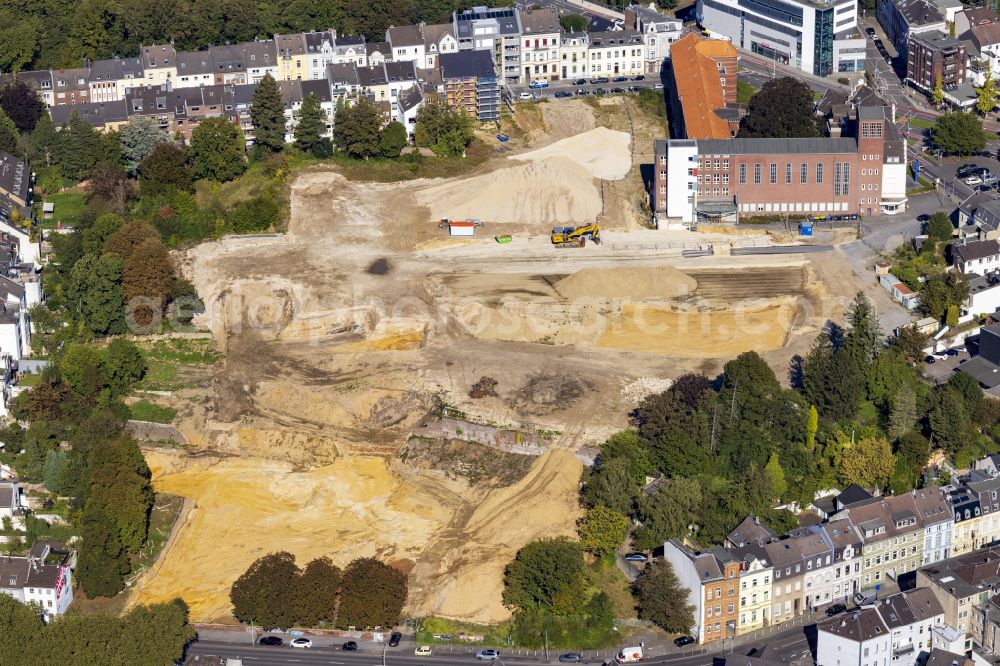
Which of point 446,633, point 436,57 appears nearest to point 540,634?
point 446,633

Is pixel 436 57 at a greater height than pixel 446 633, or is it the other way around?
pixel 436 57

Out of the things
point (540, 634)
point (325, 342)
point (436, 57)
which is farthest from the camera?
point (436, 57)

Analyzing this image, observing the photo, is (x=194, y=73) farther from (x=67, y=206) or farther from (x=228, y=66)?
(x=67, y=206)

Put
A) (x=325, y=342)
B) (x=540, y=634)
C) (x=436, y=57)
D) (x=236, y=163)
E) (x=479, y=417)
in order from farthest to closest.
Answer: (x=436, y=57), (x=236, y=163), (x=325, y=342), (x=479, y=417), (x=540, y=634)

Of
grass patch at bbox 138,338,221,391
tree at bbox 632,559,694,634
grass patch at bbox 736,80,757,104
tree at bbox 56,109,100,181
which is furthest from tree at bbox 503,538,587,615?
grass patch at bbox 736,80,757,104

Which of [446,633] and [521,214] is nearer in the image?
[446,633]

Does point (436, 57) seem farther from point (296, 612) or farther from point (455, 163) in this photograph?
point (296, 612)

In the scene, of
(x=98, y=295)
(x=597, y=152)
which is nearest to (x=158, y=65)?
(x=98, y=295)
